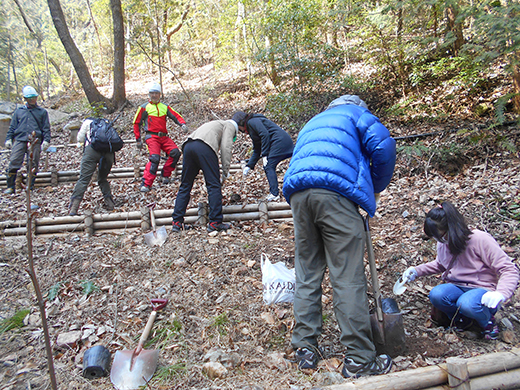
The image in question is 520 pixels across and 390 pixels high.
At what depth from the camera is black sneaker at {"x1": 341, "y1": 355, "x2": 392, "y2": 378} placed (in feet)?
7.76

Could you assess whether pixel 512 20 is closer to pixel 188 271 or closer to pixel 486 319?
pixel 486 319

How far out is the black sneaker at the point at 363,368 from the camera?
237 cm

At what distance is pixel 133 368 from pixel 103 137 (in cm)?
428

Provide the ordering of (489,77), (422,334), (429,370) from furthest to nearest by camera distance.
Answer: (489,77), (422,334), (429,370)

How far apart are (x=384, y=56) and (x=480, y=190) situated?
4.99 m

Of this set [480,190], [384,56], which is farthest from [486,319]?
[384,56]

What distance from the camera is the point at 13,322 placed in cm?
354

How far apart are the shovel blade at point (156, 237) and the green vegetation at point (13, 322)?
66.3 inches

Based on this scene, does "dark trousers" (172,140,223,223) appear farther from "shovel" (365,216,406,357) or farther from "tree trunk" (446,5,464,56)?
"tree trunk" (446,5,464,56)

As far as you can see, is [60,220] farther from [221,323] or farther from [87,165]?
[221,323]

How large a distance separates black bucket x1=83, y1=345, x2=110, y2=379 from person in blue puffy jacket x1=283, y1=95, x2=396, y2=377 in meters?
1.62

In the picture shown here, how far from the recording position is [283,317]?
3.34 metres

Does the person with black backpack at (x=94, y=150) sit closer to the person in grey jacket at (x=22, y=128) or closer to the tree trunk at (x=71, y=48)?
the person in grey jacket at (x=22, y=128)

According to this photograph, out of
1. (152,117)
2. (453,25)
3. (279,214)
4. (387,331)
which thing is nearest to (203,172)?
(279,214)
